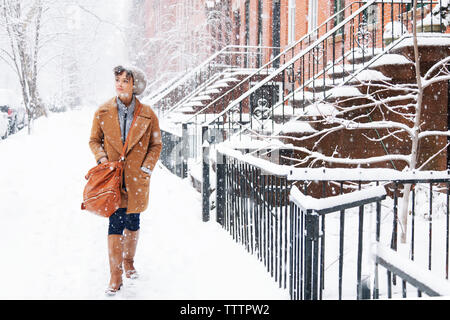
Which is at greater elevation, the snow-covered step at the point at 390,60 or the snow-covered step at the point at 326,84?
the snow-covered step at the point at 390,60

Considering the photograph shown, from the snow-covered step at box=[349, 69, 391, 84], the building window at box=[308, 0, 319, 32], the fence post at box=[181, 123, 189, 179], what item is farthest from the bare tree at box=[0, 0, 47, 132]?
the snow-covered step at box=[349, 69, 391, 84]

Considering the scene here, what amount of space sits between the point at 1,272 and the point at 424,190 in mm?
6283

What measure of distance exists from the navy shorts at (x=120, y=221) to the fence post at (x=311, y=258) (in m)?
1.63

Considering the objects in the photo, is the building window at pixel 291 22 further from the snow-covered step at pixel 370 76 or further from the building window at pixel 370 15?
the snow-covered step at pixel 370 76

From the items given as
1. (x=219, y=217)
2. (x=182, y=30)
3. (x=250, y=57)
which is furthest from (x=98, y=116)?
(x=182, y=30)

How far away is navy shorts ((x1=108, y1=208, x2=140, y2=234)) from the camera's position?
4.10 metres

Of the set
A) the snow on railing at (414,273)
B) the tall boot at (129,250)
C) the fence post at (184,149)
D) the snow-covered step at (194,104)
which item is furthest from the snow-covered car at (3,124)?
the snow on railing at (414,273)

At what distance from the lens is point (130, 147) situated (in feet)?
13.3

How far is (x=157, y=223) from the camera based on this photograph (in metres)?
6.80

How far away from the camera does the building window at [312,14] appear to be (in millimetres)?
14023

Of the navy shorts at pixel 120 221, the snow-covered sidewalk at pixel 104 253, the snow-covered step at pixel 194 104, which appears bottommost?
the snow-covered sidewalk at pixel 104 253

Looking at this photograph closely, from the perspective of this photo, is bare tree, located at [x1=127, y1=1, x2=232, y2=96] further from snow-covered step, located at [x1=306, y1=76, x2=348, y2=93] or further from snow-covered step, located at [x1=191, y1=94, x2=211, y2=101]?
snow-covered step, located at [x1=306, y1=76, x2=348, y2=93]
